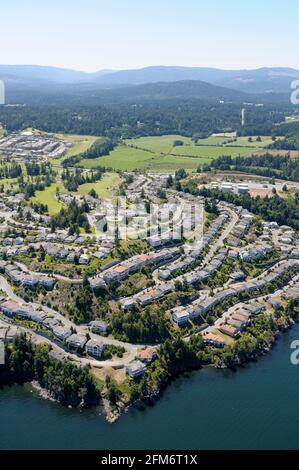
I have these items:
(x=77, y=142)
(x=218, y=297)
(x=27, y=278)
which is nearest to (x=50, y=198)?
(x=27, y=278)

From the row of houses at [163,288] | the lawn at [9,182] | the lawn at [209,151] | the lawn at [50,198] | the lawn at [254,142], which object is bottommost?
the row of houses at [163,288]

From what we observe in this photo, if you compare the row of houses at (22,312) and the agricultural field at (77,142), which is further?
the agricultural field at (77,142)

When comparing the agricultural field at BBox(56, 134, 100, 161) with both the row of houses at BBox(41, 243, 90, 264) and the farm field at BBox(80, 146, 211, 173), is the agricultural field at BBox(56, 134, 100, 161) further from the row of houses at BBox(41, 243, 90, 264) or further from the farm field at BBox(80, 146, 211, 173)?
the row of houses at BBox(41, 243, 90, 264)

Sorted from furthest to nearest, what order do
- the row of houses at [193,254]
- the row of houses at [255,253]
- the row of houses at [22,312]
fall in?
the row of houses at [255,253], the row of houses at [193,254], the row of houses at [22,312]

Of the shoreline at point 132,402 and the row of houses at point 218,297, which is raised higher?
the row of houses at point 218,297

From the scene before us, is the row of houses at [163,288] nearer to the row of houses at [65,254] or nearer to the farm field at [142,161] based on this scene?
the row of houses at [65,254]

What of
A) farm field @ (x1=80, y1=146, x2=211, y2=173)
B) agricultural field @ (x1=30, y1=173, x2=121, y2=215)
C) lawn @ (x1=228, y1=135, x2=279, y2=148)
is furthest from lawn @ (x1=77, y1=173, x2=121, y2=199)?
lawn @ (x1=228, y1=135, x2=279, y2=148)

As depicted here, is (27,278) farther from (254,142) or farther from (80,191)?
(254,142)

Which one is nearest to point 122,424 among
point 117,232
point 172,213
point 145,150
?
point 117,232

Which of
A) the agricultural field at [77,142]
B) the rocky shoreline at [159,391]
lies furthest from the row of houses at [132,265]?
the agricultural field at [77,142]
